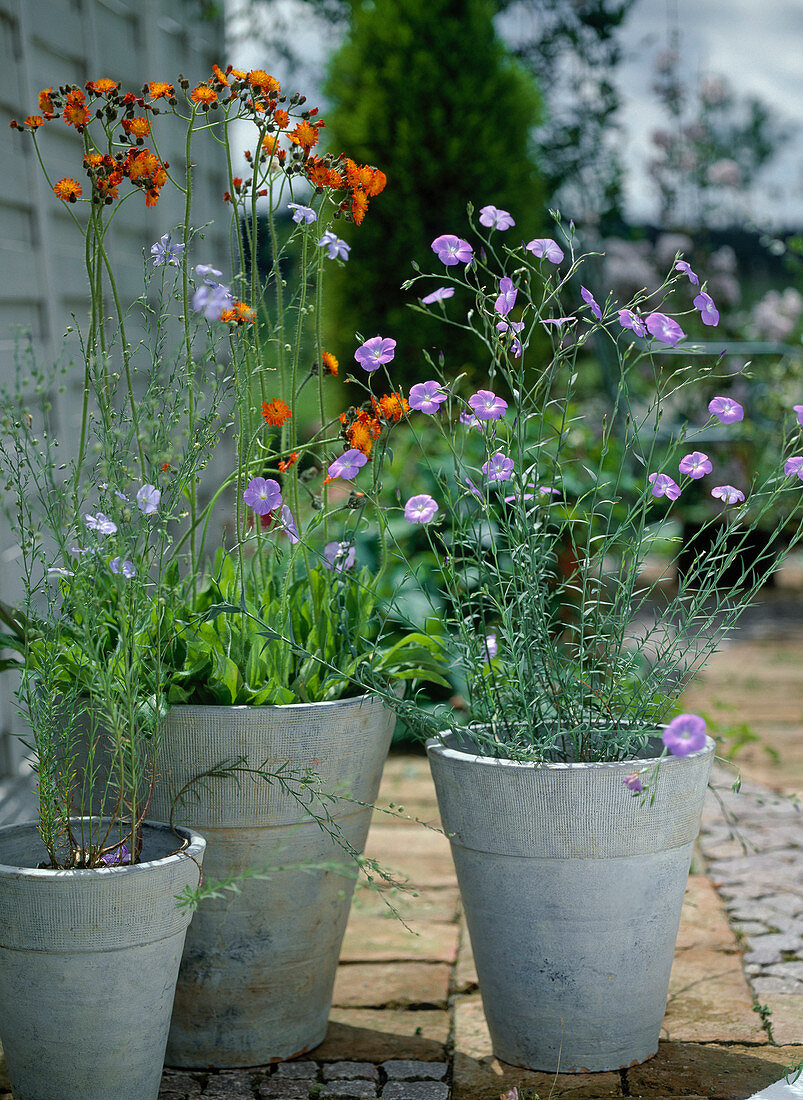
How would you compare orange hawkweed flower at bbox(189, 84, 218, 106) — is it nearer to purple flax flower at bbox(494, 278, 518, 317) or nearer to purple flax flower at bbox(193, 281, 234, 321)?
purple flax flower at bbox(193, 281, 234, 321)

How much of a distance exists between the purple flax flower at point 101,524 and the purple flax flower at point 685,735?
2.29ft

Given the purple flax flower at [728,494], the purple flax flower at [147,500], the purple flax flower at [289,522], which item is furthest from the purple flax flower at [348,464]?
the purple flax flower at [728,494]

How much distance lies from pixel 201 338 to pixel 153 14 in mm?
1256

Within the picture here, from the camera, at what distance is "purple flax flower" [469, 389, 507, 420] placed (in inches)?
60.9

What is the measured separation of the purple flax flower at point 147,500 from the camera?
139 centimetres

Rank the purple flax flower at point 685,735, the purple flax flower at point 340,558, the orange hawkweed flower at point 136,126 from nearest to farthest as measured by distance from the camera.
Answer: the purple flax flower at point 685,735 → the orange hawkweed flower at point 136,126 → the purple flax flower at point 340,558

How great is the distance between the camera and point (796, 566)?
250 inches

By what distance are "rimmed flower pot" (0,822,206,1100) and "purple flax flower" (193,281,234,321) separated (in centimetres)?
67

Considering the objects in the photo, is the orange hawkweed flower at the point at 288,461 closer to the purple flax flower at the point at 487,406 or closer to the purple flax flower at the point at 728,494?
the purple flax flower at the point at 487,406

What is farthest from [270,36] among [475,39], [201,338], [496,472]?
[496,472]

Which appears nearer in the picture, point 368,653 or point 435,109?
point 368,653

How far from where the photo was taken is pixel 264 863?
1573 millimetres

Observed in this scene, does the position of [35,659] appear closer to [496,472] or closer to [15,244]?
[496,472]

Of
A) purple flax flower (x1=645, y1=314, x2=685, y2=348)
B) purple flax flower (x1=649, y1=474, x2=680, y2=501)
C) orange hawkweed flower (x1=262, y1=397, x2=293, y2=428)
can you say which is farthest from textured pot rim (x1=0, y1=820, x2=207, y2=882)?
purple flax flower (x1=645, y1=314, x2=685, y2=348)
